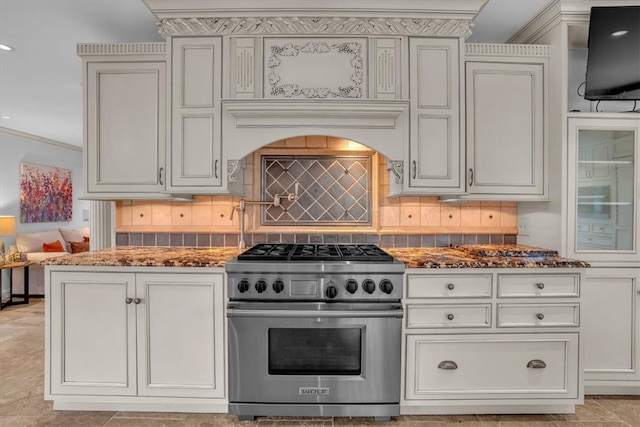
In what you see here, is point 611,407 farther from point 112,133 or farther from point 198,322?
point 112,133

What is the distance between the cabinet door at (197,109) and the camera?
2279mm

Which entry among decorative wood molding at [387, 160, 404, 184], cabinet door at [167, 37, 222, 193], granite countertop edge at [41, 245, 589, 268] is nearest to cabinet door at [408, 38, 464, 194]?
decorative wood molding at [387, 160, 404, 184]

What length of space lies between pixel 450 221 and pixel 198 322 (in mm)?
1914

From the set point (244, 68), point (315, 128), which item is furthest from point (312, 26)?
point (315, 128)

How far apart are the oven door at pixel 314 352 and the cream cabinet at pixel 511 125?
3.78 feet

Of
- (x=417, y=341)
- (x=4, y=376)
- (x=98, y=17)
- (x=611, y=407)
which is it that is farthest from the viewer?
(x=4, y=376)

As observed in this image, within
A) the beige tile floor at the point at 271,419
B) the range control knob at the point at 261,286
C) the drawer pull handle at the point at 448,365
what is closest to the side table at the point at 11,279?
the beige tile floor at the point at 271,419

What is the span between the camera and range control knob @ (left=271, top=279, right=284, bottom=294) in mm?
1961

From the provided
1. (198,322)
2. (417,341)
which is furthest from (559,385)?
(198,322)

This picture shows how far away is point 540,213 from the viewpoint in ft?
8.14

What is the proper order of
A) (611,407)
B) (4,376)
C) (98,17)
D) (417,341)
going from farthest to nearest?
(4,376), (98,17), (611,407), (417,341)

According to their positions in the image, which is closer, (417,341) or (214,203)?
(417,341)

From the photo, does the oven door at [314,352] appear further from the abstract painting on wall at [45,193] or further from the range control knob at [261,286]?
the abstract painting on wall at [45,193]

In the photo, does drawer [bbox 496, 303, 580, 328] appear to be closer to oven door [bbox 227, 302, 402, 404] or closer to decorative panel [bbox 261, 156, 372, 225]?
oven door [bbox 227, 302, 402, 404]
